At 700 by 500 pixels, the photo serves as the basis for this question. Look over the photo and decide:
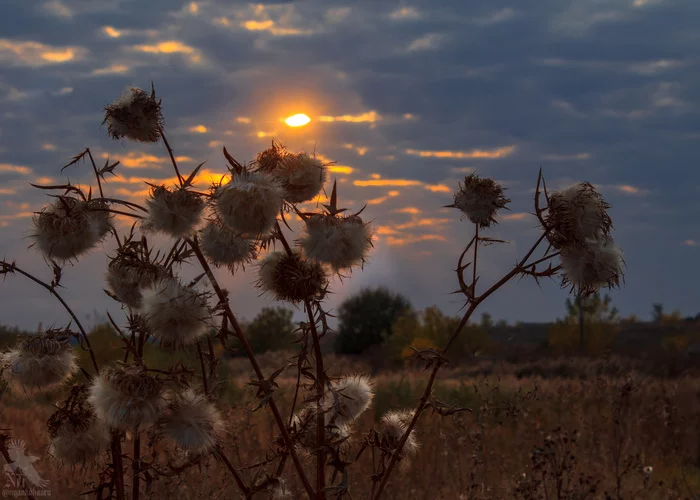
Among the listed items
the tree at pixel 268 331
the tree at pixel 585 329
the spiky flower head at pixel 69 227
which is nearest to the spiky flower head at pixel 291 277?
the spiky flower head at pixel 69 227

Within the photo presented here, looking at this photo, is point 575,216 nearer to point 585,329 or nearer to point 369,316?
point 585,329

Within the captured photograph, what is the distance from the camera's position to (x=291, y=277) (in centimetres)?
244

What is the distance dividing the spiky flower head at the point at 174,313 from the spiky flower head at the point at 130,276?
149mm

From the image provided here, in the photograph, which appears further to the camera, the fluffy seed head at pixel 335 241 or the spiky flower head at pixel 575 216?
the spiky flower head at pixel 575 216

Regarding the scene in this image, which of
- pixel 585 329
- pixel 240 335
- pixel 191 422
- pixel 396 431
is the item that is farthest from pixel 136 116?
pixel 585 329

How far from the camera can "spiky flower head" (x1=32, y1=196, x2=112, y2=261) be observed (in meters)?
2.62

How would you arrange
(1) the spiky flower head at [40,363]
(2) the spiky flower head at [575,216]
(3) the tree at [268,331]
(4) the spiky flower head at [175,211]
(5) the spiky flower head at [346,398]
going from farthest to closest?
(3) the tree at [268,331] < (1) the spiky flower head at [40,363] < (2) the spiky flower head at [575,216] < (5) the spiky flower head at [346,398] < (4) the spiky flower head at [175,211]

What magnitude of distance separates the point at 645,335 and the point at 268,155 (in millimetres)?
54380

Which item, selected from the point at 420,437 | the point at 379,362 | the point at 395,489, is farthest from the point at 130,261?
the point at 379,362

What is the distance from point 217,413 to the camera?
236 centimetres

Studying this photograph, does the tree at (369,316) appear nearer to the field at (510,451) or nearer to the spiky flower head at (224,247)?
the field at (510,451)

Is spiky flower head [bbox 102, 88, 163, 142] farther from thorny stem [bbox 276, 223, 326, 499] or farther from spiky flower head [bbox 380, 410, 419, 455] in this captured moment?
spiky flower head [bbox 380, 410, 419, 455]

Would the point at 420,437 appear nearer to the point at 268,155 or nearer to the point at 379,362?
the point at 268,155

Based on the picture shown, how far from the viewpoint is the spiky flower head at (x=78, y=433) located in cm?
266
